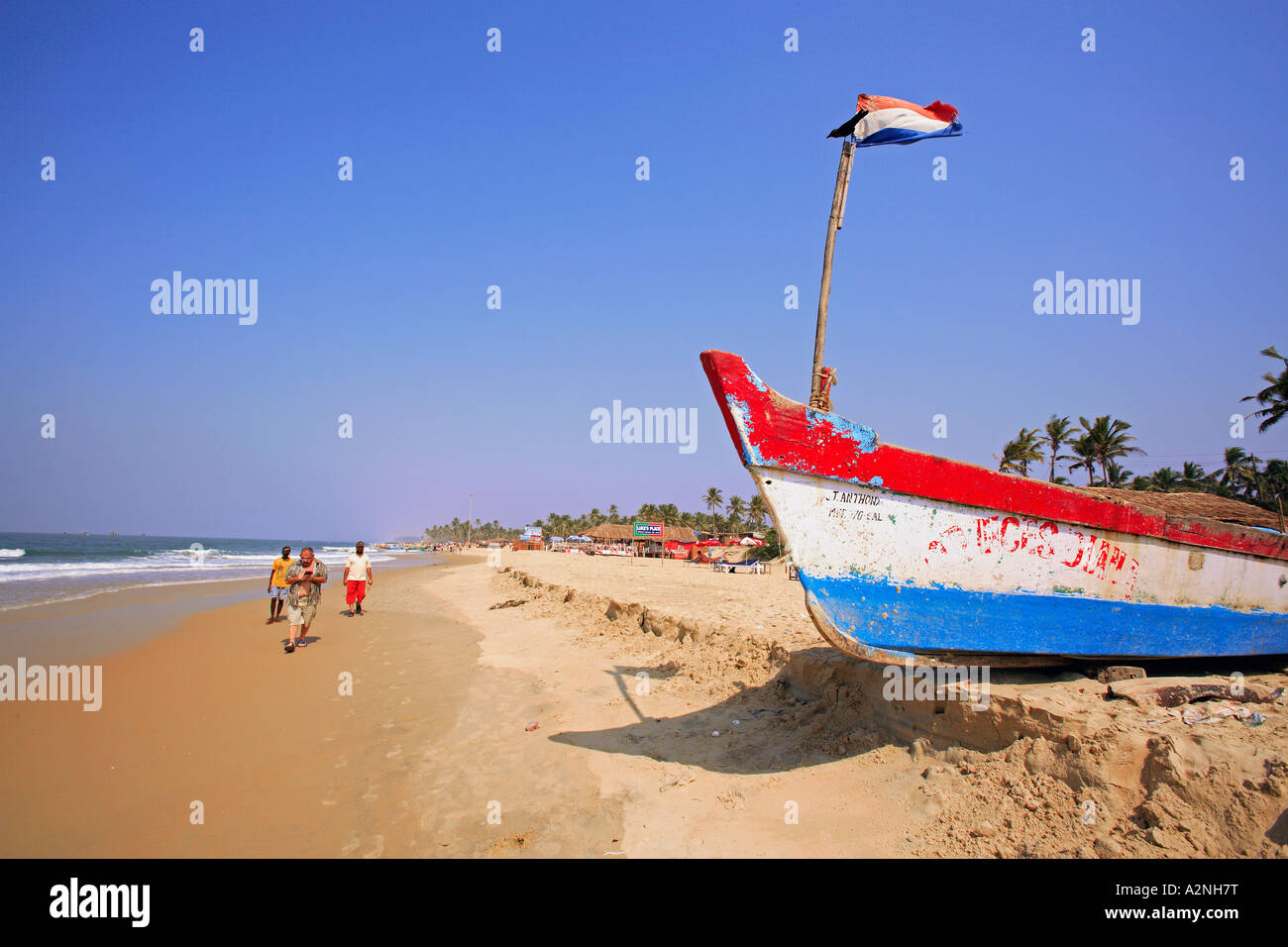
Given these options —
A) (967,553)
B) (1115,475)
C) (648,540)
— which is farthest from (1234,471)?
(967,553)

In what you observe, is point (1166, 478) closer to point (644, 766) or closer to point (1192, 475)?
→ point (1192, 475)

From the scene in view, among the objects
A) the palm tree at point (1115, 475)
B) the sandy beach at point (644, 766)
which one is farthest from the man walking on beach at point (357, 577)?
the palm tree at point (1115, 475)

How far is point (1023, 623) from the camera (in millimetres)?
4793

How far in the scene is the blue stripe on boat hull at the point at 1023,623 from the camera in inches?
177

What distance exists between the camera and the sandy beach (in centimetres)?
334

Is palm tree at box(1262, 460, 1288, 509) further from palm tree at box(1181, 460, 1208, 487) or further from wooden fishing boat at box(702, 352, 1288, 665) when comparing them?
wooden fishing boat at box(702, 352, 1288, 665)

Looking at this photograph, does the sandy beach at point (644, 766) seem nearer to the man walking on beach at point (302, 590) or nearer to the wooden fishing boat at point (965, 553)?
the wooden fishing boat at point (965, 553)

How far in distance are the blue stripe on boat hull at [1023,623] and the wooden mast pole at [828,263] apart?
1.56m
